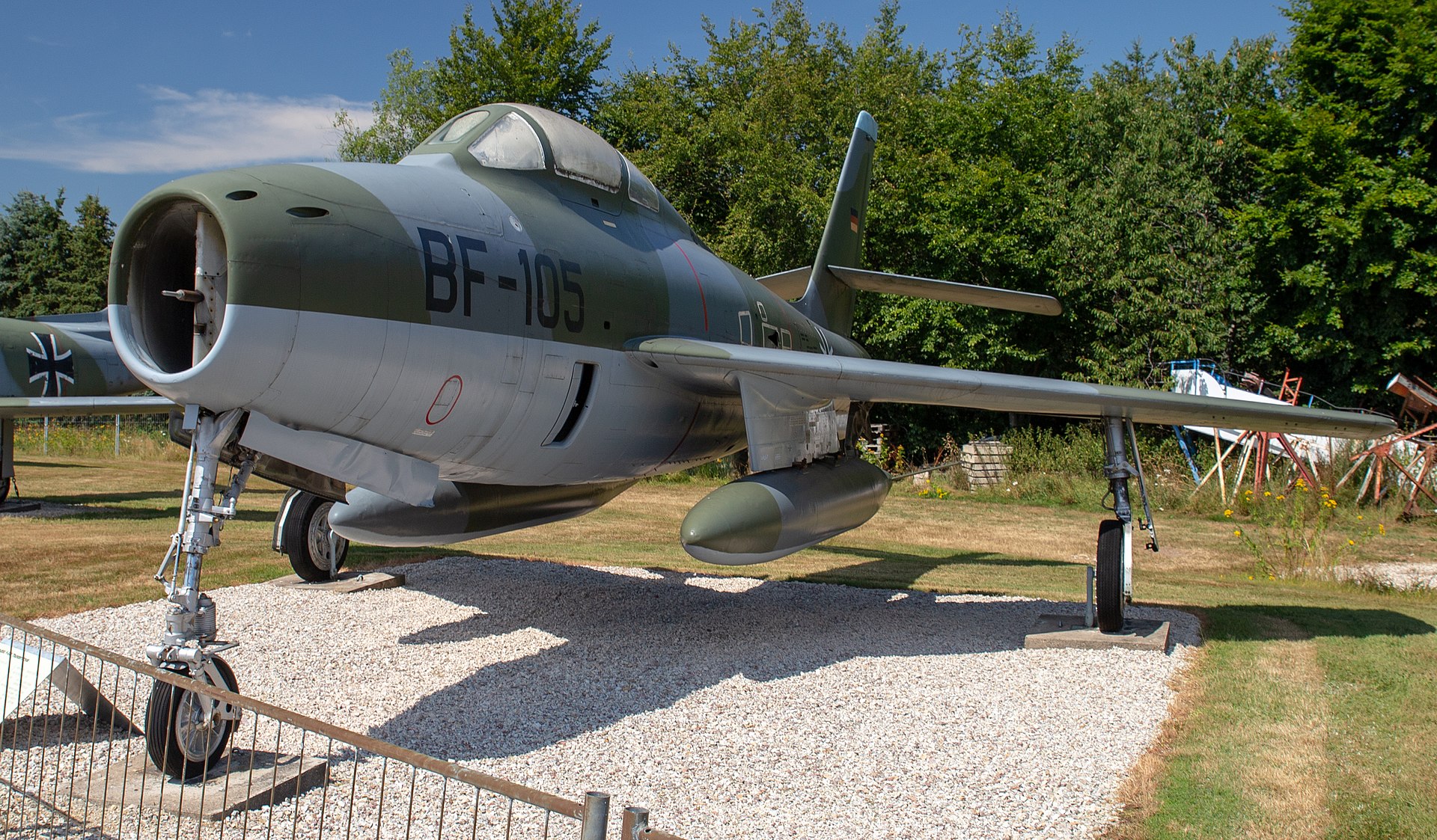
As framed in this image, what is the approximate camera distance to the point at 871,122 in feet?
41.3

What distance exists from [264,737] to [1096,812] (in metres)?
4.31

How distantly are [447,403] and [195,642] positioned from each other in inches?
67.6

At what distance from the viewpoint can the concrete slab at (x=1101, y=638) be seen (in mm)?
7309

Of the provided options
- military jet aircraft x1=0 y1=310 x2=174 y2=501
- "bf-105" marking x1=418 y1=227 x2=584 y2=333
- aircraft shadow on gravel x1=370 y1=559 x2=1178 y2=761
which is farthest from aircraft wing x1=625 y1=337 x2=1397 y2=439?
military jet aircraft x1=0 y1=310 x2=174 y2=501

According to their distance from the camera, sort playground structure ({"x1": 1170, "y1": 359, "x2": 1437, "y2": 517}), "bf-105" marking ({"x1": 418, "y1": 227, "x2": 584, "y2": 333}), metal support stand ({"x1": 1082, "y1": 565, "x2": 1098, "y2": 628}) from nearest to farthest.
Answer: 1. "bf-105" marking ({"x1": 418, "y1": 227, "x2": 584, "y2": 333})
2. metal support stand ({"x1": 1082, "y1": 565, "x2": 1098, "y2": 628})
3. playground structure ({"x1": 1170, "y1": 359, "x2": 1437, "y2": 517})

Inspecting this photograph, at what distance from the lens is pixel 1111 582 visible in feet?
24.2

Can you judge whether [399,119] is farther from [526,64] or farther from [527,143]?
[527,143]

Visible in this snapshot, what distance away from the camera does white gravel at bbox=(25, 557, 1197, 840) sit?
175 inches

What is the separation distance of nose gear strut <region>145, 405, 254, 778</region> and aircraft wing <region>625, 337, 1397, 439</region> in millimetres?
2770

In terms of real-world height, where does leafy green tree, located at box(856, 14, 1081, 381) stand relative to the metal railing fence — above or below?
above

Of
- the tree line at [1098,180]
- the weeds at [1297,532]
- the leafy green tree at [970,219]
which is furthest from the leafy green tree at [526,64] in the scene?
the weeds at [1297,532]

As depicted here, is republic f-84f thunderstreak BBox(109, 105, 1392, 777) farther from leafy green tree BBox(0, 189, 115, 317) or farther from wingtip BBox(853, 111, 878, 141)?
leafy green tree BBox(0, 189, 115, 317)

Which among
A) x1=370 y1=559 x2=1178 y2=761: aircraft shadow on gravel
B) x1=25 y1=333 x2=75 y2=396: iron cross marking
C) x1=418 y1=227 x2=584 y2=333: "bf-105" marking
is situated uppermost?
x1=418 y1=227 x2=584 y2=333: "bf-105" marking

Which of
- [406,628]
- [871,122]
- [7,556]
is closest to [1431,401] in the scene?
[871,122]
